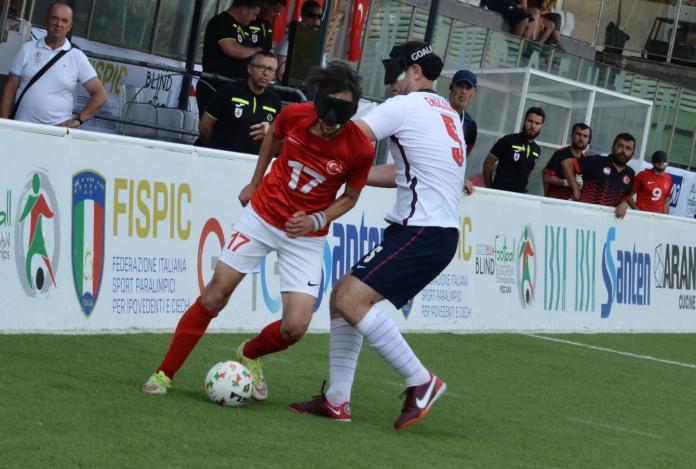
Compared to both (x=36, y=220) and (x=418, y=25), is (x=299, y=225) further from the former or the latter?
(x=418, y=25)

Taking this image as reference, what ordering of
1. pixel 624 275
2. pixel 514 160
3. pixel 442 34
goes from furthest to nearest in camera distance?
pixel 442 34
pixel 624 275
pixel 514 160

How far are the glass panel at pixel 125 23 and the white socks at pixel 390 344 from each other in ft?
34.0

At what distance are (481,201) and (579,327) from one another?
2.16m

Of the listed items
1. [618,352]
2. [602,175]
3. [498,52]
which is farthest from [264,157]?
[498,52]

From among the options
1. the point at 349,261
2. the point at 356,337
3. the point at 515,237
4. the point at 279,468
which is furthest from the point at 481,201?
the point at 279,468

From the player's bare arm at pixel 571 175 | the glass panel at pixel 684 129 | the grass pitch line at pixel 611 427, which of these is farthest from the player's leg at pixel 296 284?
the glass panel at pixel 684 129

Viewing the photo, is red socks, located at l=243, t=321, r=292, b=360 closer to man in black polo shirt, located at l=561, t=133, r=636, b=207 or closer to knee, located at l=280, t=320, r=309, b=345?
knee, located at l=280, t=320, r=309, b=345

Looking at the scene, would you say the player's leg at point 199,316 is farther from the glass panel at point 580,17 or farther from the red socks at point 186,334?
the glass panel at point 580,17

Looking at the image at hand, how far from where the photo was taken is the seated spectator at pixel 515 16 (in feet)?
72.1

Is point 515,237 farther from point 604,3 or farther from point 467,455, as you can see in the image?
point 604,3

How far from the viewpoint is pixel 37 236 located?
27.6 feet

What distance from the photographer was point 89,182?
8773 millimetres

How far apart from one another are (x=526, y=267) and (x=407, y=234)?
6.61 meters

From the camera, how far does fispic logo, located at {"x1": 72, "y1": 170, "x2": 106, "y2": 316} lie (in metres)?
8.67
